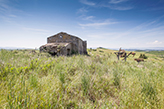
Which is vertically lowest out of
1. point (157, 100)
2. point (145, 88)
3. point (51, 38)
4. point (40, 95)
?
point (157, 100)

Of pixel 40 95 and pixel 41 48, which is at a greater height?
pixel 41 48

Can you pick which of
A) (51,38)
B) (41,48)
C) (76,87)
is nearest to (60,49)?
(41,48)

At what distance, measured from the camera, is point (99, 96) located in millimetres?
2559

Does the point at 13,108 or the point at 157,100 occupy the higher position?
the point at 13,108

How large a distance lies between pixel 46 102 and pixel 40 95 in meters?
0.30

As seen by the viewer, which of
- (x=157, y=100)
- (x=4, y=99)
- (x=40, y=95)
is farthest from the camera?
(x=157, y=100)

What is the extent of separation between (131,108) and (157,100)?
3.63ft

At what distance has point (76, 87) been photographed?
2.79m

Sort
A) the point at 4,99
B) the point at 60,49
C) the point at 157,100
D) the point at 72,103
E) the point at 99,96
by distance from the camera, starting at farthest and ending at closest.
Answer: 1. the point at 60,49
2. the point at 99,96
3. the point at 157,100
4. the point at 72,103
5. the point at 4,99

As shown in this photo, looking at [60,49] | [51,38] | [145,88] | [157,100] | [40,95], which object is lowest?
[157,100]

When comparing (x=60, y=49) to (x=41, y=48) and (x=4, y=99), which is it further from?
(x=4, y=99)

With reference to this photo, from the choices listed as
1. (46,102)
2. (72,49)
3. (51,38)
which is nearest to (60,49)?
→ (72,49)

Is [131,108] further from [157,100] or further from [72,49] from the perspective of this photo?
[72,49]

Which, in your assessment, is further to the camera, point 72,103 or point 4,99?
point 72,103
